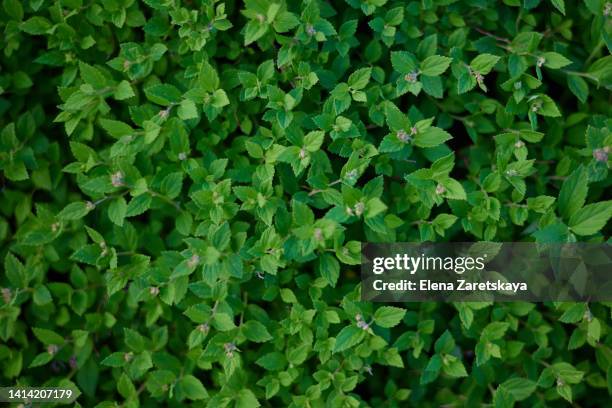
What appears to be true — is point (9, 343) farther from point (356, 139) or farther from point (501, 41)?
point (501, 41)

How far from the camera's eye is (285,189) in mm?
1970

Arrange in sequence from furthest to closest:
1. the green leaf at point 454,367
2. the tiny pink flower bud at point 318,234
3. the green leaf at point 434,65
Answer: the green leaf at point 454,367 < the green leaf at point 434,65 < the tiny pink flower bud at point 318,234

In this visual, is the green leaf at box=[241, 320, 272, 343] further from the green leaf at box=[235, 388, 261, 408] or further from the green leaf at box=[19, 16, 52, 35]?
the green leaf at box=[19, 16, 52, 35]

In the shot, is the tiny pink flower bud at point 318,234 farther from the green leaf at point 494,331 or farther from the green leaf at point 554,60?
the green leaf at point 554,60

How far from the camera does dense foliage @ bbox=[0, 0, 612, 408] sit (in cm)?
188

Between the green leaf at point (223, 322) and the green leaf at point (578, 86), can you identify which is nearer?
the green leaf at point (223, 322)

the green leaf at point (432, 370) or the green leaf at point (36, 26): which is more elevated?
the green leaf at point (36, 26)

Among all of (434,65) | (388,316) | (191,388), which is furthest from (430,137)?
(191,388)

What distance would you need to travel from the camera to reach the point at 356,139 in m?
1.90

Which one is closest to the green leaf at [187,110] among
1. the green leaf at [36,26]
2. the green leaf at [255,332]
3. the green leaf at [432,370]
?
the green leaf at [36,26]

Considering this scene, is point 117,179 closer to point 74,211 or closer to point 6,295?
point 74,211
